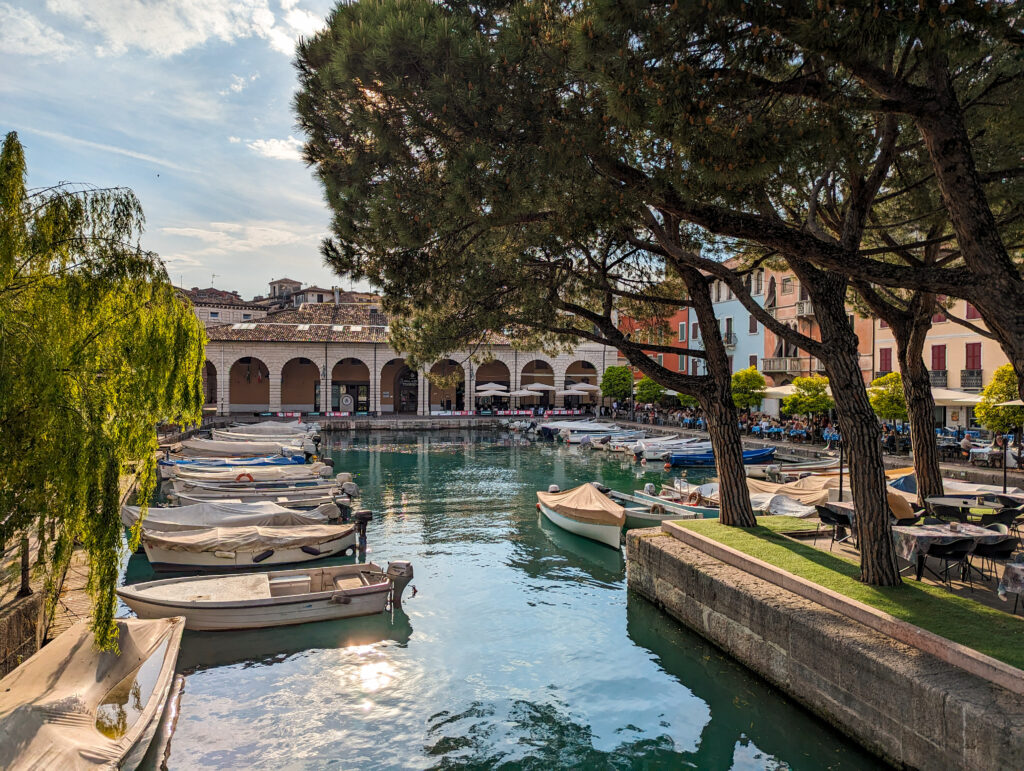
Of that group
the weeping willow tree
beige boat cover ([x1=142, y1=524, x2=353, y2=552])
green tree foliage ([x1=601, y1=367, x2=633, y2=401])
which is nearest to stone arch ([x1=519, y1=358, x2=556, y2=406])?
green tree foliage ([x1=601, y1=367, x2=633, y2=401])

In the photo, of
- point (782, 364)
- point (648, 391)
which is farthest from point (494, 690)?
point (648, 391)

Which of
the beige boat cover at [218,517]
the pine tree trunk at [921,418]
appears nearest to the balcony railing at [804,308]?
the pine tree trunk at [921,418]

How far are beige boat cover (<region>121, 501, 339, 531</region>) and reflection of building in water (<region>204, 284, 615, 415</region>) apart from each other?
1278 inches

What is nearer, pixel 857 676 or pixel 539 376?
pixel 857 676

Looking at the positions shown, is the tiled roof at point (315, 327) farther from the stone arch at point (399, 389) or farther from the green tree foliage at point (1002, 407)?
the green tree foliage at point (1002, 407)

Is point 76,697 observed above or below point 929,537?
below

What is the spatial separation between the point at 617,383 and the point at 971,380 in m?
24.9

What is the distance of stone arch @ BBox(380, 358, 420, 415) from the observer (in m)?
56.1

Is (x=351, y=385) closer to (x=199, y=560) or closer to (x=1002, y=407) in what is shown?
(x=199, y=560)

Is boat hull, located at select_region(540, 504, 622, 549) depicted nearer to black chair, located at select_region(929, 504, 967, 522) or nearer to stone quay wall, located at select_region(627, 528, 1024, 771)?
stone quay wall, located at select_region(627, 528, 1024, 771)

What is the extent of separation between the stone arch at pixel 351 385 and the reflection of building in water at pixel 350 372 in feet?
0.26

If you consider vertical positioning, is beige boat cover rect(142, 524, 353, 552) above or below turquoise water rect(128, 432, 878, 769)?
above

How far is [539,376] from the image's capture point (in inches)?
2303

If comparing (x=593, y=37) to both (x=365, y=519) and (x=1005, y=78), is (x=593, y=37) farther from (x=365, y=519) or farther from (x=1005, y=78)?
(x=365, y=519)
